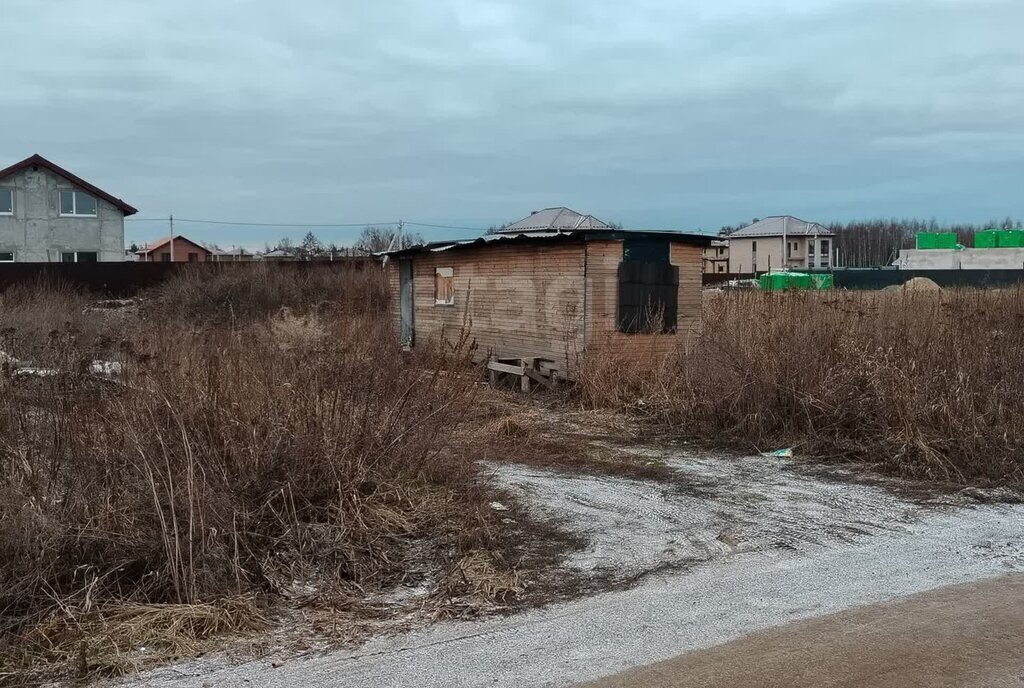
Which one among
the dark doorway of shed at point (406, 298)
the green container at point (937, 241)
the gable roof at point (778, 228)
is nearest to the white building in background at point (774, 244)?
the gable roof at point (778, 228)

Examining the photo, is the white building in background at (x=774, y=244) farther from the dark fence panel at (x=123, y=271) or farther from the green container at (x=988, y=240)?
the dark fence panel at (x=123, y=271)

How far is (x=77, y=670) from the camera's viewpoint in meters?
4.19

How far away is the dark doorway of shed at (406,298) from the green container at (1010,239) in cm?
5799

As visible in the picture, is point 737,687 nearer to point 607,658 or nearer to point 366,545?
point 607,658

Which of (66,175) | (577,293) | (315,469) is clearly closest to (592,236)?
(577,293)

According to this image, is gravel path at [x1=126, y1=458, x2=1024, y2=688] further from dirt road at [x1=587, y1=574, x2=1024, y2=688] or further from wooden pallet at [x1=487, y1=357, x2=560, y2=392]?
wooden pallet at [x1=487, y1=357, x2=560, y2=392]

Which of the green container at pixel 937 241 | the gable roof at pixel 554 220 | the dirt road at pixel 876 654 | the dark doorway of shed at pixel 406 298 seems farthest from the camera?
the green container at pixel 937 241

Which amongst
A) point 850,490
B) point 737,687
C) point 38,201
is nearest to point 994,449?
point 850,490

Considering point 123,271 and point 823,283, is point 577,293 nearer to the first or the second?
point 823,283

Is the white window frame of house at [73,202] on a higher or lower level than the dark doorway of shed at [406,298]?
higher

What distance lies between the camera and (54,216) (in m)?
42.5

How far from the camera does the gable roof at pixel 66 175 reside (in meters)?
41.0

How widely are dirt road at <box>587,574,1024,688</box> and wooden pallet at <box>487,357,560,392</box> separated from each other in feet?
33.1

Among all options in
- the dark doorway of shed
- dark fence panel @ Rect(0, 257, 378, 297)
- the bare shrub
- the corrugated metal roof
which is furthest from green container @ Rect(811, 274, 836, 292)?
dark fence panel @ Rect(0, 257, 378, 297)
